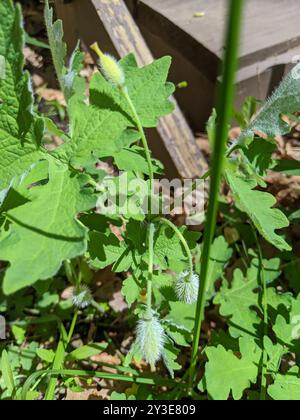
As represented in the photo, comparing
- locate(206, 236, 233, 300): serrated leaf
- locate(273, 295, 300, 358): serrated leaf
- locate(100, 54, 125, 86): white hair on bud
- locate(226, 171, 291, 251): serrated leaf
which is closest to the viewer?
locate(100, 54, 125, 86): white hair on bud

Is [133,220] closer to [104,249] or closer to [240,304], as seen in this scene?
[104,249]

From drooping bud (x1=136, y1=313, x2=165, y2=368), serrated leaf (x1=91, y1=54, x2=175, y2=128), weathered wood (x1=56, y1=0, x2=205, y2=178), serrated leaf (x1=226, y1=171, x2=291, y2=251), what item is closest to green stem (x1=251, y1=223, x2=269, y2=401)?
serrated leaf (x1=226, y1=171, x2=291, y2=251)

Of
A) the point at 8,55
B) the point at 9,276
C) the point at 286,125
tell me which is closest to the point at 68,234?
the point at 9,276

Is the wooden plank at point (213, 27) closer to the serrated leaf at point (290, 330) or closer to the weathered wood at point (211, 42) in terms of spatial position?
the weathered wood at point (211, 42)

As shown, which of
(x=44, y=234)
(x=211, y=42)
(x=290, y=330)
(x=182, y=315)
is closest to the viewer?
(x=44, y=234)

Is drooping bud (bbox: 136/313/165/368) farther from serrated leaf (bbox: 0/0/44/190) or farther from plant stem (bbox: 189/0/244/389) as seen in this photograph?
serrated leaf (bbox: 0/0/44/190)

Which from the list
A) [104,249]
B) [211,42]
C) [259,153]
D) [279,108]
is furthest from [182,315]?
[211,42]

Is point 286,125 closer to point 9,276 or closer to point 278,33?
point 9,276
